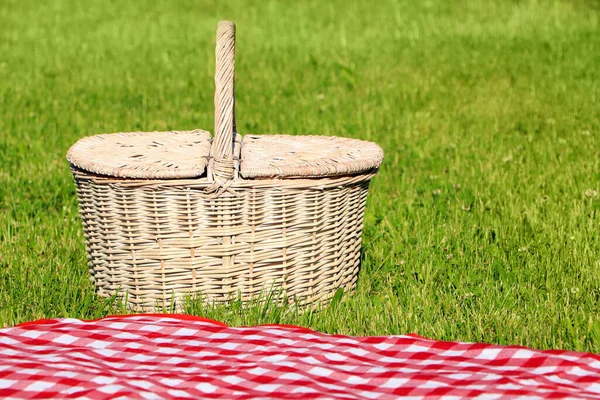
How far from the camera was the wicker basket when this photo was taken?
2.95 m

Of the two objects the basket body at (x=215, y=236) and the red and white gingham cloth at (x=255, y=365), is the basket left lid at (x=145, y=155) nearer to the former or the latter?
the basket body at (x=215, y=236)

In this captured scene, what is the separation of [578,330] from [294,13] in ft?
Result: 26.0

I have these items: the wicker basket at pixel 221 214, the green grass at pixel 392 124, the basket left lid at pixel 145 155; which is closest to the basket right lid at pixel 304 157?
the wicker basket at pixel 221 214

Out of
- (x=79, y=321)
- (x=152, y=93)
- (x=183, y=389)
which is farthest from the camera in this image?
(x=152, y=93)

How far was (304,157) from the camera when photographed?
3160 millimetres

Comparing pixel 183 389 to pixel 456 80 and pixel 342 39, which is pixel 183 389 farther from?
pixel 342 39

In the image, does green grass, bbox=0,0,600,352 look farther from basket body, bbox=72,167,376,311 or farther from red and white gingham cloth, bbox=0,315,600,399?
red and white gingham cloth, bbox=0,315,600,399

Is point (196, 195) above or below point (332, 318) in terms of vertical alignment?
above

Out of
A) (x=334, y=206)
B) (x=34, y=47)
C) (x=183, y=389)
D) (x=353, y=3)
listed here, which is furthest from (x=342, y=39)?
(x=183, y=389)

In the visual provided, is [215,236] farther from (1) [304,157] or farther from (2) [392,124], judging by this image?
(2) [392,124]

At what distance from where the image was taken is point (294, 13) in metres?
10.3

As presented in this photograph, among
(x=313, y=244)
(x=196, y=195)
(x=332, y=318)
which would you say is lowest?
(x=332, y=318)

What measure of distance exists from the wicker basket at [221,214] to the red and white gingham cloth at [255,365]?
241 millimetres

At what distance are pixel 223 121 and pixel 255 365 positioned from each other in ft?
2.93
